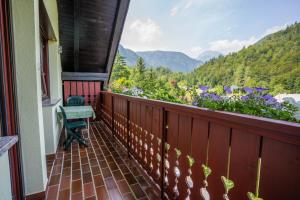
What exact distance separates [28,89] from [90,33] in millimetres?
3542

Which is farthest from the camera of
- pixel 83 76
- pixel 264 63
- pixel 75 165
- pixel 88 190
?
pixel 83 76

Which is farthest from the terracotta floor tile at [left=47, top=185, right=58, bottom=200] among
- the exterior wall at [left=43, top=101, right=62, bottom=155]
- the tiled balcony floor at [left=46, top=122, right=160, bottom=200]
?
the exterior wall at [left=43, top=101, right=62, bottom=155]

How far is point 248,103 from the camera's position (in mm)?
931

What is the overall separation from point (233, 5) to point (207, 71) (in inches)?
301

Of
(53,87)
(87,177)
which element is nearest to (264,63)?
(87,177)

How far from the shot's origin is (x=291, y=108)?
0.82 meters

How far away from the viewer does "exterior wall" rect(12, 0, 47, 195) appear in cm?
145

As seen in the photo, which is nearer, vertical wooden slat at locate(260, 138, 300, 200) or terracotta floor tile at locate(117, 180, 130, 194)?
vertical wooden slat at locate(260, 138, 300, 200)

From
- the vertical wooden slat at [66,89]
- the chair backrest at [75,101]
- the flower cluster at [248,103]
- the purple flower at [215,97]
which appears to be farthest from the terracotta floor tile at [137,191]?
the vertical wooden slat at [66,89]

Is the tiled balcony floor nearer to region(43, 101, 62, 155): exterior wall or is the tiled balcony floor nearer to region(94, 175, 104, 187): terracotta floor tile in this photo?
region(94, 175, 104, 187): terracotta floor tile

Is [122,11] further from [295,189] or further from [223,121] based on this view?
[295,189]

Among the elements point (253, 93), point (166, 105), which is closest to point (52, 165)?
point (166, 105)

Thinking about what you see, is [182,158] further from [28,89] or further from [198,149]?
[28,89]

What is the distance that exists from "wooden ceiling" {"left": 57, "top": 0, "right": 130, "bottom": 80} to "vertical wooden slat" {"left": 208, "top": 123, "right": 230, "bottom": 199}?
4.16 meters
